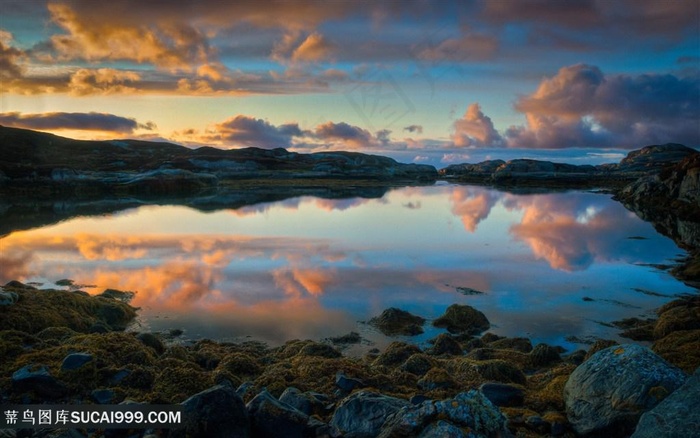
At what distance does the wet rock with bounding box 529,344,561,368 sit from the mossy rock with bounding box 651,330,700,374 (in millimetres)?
2323

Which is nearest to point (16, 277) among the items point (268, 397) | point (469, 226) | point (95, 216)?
point (268, 397)

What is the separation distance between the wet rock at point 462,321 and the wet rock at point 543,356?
2643 mm

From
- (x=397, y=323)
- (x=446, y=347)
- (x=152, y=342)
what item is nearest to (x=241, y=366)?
(x=152, y=342)

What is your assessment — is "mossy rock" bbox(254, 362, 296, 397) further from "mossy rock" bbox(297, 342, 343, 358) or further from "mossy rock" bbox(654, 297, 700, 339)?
"mossy rock" bbox(654, 297, 700, 339)

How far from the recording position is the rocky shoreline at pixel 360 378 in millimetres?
6742

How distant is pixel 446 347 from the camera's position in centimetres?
1338

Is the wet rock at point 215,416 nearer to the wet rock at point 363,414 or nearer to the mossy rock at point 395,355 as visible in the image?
the wet rock at point 363,414

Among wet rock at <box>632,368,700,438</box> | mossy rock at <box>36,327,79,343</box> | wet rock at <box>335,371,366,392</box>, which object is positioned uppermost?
wet rock at <box>632,368,700,438</box>

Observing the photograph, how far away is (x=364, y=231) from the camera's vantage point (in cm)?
3750

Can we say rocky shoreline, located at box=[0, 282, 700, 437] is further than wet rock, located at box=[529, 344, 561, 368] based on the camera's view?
No

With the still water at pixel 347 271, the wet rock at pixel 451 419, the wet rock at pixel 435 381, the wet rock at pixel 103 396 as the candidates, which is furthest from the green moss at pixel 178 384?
the still water at pixel 347 271

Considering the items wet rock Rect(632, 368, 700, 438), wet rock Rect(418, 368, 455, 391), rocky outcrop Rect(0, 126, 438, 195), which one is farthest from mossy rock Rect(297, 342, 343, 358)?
rocky outcrop Rect(0, 126, 438, 195)

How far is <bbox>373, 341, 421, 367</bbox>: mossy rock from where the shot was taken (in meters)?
12.2

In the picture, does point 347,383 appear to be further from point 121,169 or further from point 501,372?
point 121,169
